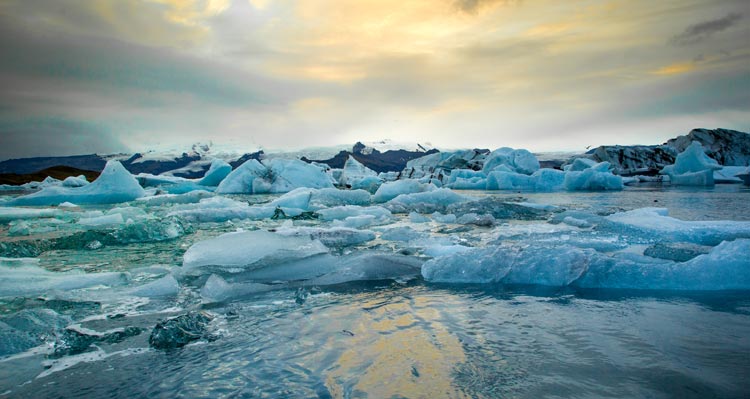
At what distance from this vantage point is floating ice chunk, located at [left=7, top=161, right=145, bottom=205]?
50.1 ft

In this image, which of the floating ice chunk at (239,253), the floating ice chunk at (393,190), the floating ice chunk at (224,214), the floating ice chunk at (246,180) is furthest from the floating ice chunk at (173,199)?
the floating ice chunk at (239,253)

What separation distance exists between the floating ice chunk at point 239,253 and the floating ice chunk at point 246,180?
18.0 metres

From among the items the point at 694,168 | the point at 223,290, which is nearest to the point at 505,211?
the point at 223,290

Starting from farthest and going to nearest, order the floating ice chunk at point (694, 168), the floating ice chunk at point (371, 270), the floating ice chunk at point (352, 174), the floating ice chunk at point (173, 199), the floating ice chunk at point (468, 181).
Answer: the floating ice chunk at point (352, 174)
the floating ice chunk at point (468, 181)
the floating ice chunk at point (694, 168)
the floating ice chunk at point (173, 199)
the floating ice chunk at point (371, 270)

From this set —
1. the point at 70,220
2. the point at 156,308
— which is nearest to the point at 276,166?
the point at 70,220

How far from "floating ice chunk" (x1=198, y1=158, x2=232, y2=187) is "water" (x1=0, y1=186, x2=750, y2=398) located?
23426mm

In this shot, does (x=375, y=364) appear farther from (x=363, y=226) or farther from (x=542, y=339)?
(x=363, y=226)

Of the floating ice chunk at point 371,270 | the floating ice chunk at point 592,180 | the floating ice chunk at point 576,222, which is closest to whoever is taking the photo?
the floating ice chunk at point 371,270

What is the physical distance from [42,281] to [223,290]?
5.23 feet

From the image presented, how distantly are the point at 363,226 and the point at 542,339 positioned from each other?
5.59m

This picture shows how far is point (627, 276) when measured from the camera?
3.23m

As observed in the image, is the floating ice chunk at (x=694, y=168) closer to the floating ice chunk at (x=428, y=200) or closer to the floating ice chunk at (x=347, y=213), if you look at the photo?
the floating ice chunk at (x=428, y=200)

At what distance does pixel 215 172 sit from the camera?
25.7 m

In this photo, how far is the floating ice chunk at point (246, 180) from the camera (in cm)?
2130
